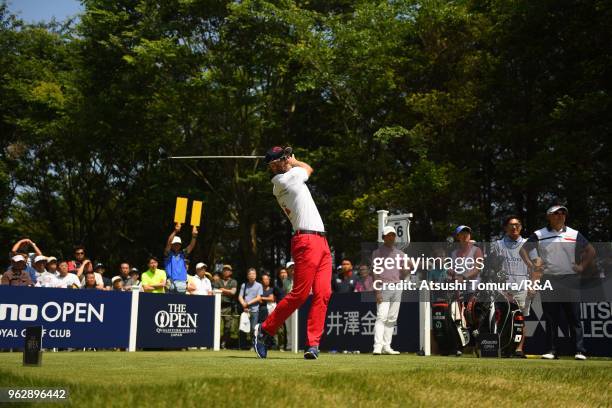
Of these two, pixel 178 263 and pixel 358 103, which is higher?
pixel 358 103

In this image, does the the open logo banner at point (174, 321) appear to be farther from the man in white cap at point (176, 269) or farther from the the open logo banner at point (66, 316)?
Result: the man in white cap at point (176, 269)

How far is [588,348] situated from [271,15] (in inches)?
776

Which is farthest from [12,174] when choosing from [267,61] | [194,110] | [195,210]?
[195,210]

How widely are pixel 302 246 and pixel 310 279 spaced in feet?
1.21

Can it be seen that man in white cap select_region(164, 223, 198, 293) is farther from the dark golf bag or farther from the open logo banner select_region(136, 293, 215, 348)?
the dark golf bag

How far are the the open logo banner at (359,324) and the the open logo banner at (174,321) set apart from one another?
6.62ft

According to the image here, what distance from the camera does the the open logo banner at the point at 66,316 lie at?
45.3 ft

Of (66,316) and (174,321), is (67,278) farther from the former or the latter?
(174,321)

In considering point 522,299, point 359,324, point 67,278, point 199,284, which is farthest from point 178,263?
point 522,299

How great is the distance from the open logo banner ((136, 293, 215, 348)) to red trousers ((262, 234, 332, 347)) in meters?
7.57

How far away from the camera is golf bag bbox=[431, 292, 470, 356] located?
12.9 metres

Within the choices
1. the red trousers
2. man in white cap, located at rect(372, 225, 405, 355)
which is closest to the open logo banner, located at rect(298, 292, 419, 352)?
man in white cap, located at rect(372, 225, 405, 355)

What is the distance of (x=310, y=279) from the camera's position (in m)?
8.74

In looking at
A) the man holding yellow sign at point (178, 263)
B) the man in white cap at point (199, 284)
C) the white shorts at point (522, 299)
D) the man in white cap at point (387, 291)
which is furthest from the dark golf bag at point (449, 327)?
the man in white cap at point (199, 284)
